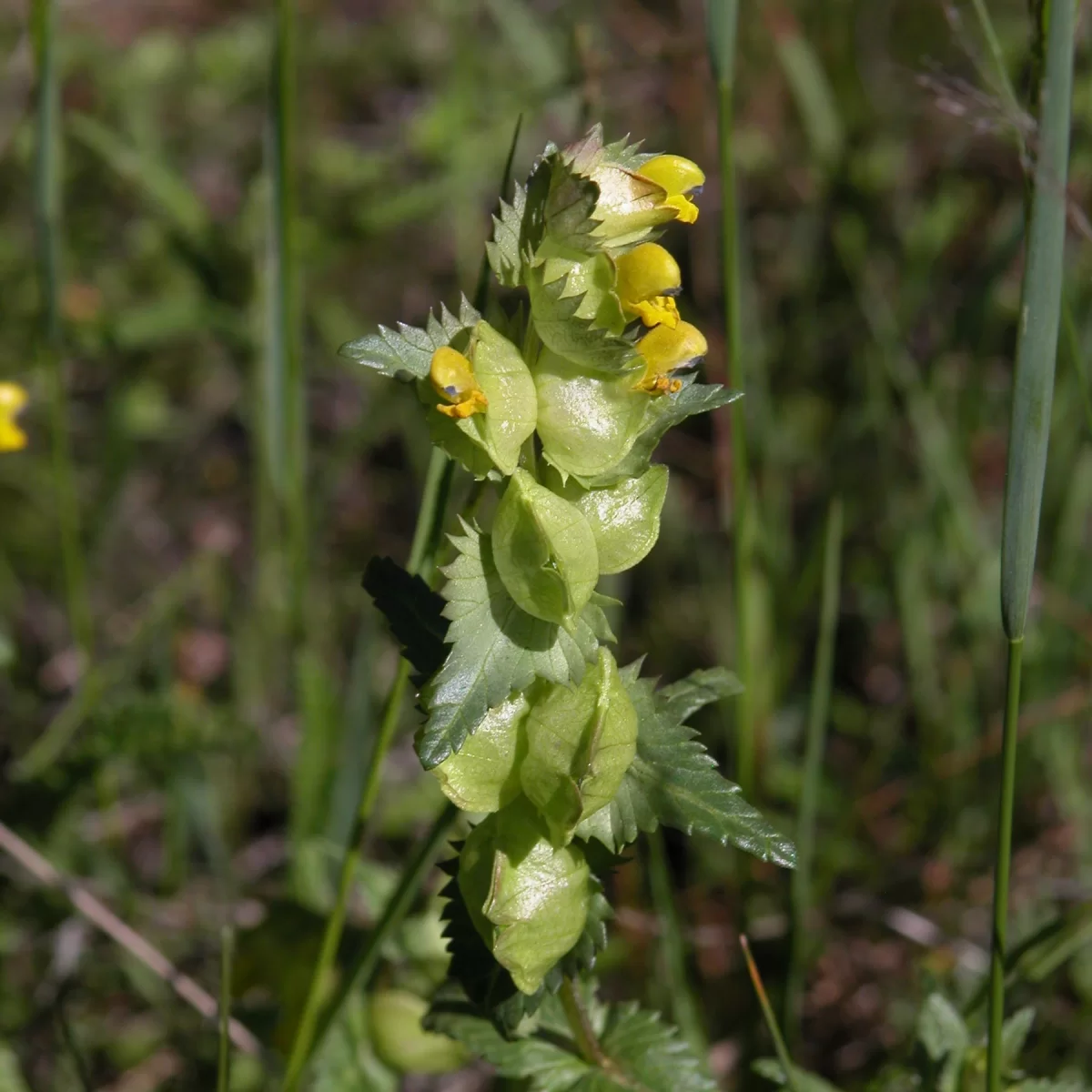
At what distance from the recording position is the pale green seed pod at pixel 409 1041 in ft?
3.97

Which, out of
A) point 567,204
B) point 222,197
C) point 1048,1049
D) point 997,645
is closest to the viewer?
point 567,204

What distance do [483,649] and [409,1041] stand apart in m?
0.64

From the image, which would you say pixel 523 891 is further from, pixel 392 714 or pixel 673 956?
pixel 673 956

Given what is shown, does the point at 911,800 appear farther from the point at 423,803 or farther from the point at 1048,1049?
the point at 423,803

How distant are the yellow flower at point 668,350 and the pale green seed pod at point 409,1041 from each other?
76cm

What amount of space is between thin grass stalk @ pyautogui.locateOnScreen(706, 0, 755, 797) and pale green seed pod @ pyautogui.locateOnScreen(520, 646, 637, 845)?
26cm

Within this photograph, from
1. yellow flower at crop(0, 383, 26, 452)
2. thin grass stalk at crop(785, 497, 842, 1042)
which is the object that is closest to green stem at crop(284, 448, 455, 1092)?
thin grass stalk at crop(785, 497, 842, 1042)

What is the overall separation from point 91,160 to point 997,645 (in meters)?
2.15

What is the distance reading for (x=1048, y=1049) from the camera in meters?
1.34

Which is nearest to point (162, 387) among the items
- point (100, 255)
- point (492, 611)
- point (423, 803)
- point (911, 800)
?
point (100, 255)

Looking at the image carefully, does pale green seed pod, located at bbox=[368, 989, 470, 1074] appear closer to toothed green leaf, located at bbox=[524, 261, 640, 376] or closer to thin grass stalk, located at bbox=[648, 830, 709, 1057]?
thin grass stalk, located at bbox=[648, 830, 709, 1057]

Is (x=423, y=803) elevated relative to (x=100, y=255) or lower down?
lower down

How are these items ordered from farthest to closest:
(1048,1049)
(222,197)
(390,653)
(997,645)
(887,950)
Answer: (222,197)
(390,653)
(997,645)
(887,950)
(1048,1049)

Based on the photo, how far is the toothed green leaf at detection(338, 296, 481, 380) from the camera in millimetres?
744
